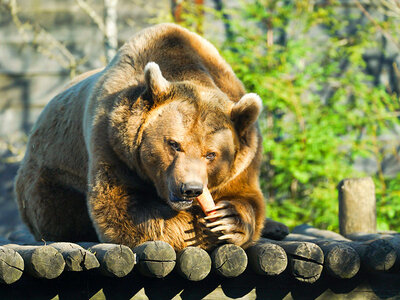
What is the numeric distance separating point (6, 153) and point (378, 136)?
16.7ft

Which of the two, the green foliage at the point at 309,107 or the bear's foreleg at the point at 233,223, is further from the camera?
the green foliage at the point at 309,107

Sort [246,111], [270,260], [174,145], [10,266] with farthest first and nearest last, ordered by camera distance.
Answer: [246,111]
[174,145]
[270,260]
[10,266]

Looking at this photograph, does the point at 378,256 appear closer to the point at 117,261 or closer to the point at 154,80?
the point at 117,261

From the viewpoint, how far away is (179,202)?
3557 mm

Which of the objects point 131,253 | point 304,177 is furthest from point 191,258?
point 304,177

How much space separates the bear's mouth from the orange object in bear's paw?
0.44 feet

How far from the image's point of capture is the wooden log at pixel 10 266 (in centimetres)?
326

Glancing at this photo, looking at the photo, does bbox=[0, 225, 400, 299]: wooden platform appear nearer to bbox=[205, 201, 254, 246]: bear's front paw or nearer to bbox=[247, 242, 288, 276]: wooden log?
bbox=[247, 242, 288, 276]: wooden log

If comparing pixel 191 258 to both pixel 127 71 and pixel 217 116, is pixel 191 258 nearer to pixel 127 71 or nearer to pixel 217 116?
pixel 217 116

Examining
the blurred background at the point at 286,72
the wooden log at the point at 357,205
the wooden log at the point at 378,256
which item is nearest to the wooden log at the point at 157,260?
the wooden log at the point at 378,256

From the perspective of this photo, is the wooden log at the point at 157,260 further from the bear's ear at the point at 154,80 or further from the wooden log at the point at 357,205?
the wooden log at the point at 357,205

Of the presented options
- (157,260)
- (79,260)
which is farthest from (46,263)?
(157,260)

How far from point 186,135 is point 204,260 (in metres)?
0.73

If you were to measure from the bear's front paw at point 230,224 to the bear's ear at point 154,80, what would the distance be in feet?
2.48
